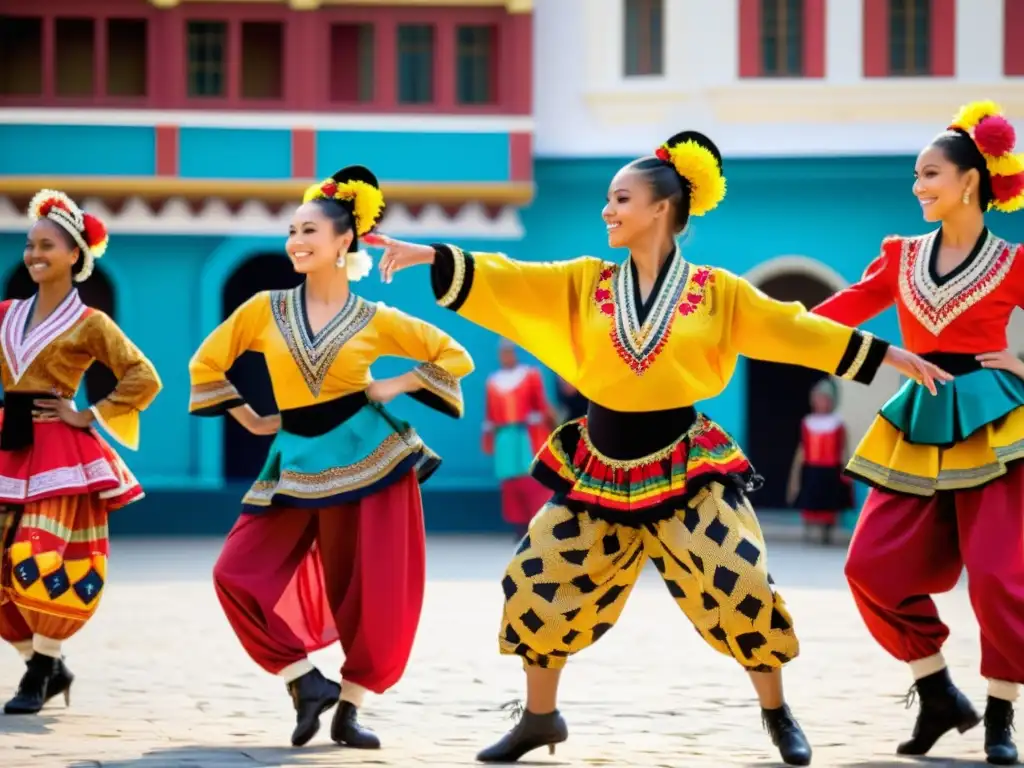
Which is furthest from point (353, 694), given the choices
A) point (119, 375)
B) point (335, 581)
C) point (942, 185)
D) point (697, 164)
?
point (942, 185)

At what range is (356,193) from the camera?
6.70 metres

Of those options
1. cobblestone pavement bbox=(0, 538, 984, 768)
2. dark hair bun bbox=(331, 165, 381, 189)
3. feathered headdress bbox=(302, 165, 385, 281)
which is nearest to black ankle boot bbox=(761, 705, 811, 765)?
cobblestone pavement bbox=(0, 538, 984, 768)

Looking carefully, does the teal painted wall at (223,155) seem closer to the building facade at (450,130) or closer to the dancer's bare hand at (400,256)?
the building facade at (450,130)

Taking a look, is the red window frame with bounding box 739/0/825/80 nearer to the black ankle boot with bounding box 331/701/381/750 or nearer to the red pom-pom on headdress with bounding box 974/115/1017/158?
the red pom-pom on headdress with bounding box 974/115/1017/158

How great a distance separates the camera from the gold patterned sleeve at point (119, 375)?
7133 mm

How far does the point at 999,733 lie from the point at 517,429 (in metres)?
9.79

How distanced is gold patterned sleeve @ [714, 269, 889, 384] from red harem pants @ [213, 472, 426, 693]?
4.11 ft

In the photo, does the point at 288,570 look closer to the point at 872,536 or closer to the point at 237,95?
the point at 872,536

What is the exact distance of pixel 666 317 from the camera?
585 cm

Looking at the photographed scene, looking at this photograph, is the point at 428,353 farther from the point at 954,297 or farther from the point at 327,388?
the point at 954,297

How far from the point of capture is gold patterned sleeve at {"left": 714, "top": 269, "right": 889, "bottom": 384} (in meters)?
5.84

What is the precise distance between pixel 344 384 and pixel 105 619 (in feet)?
13.7

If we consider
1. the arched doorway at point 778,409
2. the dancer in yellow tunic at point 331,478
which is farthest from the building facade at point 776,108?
the dancer in yellow tunic at point 331,478

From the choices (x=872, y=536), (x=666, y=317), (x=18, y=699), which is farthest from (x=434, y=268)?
(x=18, y=699)
